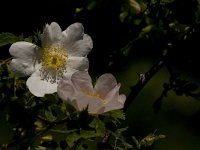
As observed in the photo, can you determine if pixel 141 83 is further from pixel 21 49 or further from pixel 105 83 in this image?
pixel 21 49

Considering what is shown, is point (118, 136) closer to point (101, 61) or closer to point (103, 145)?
point (103, 145)

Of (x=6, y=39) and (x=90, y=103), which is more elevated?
(x=6, y=39)

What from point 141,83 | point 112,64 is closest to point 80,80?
point 141,83

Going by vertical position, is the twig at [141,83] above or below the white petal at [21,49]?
below

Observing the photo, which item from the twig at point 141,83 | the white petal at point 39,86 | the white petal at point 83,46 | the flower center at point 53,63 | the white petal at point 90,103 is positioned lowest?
the twig at point 141,83

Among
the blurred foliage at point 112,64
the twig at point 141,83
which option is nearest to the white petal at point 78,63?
the blurred foliage at point 112,64

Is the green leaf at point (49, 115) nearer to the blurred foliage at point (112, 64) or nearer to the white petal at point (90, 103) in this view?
the blurred foliage at point (112, 64)

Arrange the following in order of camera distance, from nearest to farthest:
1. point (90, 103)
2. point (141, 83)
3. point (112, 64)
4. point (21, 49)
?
1. point (90, 103)
2. point (21, 49)
3. point (141, 83)
4. point (112, 64)
